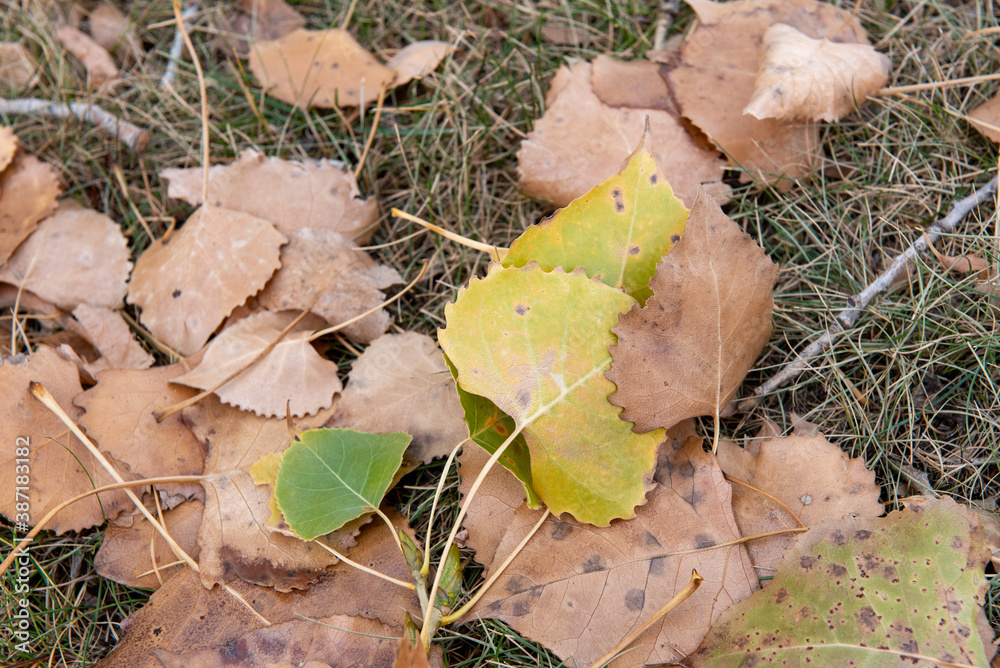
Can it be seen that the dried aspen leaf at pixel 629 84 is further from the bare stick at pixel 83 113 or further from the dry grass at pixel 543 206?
the bare stick at pixel 83 113

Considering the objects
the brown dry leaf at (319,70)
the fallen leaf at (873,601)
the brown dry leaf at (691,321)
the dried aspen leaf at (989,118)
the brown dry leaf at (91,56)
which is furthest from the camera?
the brown dry leaf at (91,56)

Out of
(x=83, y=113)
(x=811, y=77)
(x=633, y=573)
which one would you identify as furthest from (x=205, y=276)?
(x=811, y=77)

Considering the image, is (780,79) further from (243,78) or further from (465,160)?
(243,78)

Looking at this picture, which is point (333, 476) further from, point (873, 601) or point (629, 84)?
point (629, 84)

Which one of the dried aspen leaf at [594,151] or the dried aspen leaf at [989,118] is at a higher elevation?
the dried aspen leaf at [989,118]

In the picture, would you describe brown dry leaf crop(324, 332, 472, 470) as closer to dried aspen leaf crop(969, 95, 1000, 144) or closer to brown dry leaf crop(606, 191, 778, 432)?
brown dry leaf crop(606, 191, 778, 432)

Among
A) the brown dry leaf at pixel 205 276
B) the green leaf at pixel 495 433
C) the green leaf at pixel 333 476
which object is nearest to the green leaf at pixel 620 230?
the green leaf at pixel 495 433
